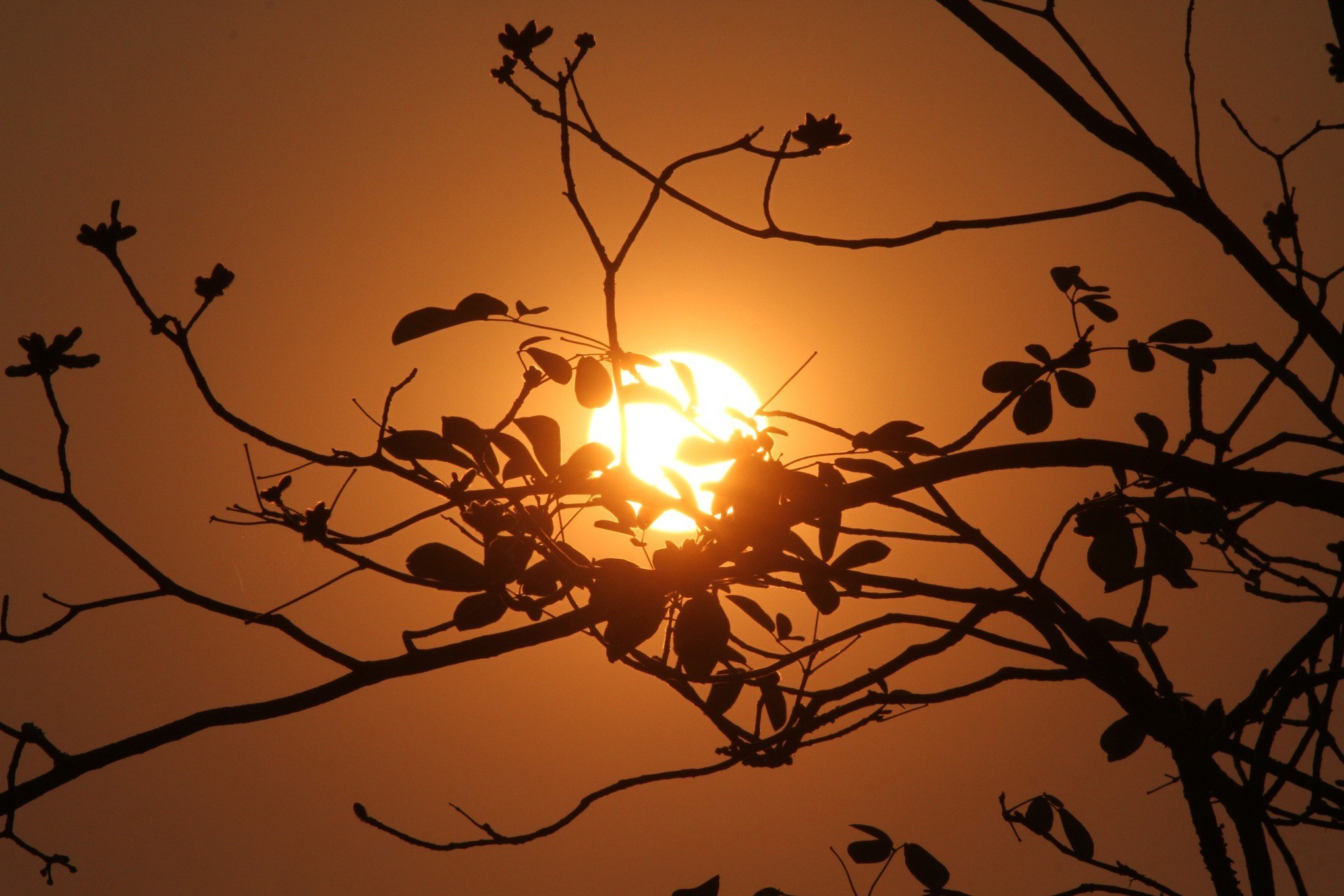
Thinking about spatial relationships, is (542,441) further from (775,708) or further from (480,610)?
(775,708)

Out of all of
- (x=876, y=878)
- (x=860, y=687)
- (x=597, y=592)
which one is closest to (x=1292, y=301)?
(x=860, y=687)

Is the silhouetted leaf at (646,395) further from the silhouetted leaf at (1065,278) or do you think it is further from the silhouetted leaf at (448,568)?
the silhouetted leaf at (1065,278)

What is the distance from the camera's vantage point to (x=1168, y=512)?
4.80ft

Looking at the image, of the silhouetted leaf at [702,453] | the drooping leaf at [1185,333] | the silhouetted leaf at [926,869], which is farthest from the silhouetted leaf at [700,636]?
the drooping leaf at [1185,333]

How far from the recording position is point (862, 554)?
1.69 metres

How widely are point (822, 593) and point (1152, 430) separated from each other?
70cm

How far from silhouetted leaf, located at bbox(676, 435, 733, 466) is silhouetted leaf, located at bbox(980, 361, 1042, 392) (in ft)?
1.60

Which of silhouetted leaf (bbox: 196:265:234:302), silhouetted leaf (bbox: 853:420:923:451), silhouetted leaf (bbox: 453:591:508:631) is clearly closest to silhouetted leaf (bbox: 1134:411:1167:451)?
silhouetted leaf (bbox: 853:420:923:451)

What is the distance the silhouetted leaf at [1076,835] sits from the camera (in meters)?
1.72

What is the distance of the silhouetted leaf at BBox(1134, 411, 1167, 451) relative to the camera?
170cm

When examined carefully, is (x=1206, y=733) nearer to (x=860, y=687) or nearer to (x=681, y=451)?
(x=860, y=687)

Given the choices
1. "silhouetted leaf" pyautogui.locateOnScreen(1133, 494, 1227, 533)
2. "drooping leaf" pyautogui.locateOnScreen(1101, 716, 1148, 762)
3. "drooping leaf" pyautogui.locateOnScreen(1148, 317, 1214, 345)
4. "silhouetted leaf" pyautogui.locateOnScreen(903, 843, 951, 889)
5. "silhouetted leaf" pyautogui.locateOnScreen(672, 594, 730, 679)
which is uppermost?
"drooping leaf" pyautogui.locateOnScreen(1148, 317, 1214, 345)

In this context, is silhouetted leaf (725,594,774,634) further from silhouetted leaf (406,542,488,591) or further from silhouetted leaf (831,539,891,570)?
silhouetted leaf (406,542,488,591)

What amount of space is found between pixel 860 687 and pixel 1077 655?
13.1 inches
